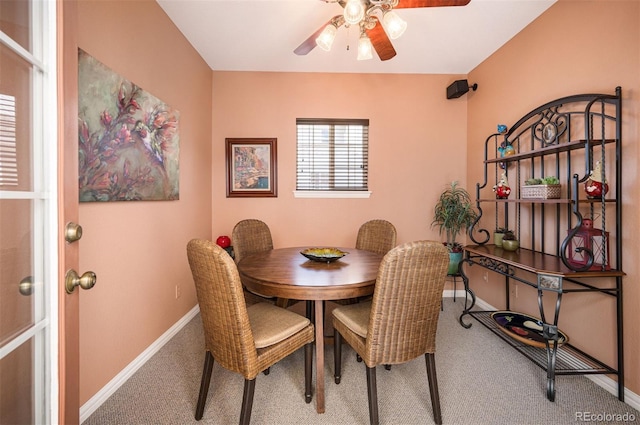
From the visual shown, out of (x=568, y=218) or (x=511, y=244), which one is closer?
(x=568, y=218)

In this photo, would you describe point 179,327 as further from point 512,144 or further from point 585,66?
point 585,66

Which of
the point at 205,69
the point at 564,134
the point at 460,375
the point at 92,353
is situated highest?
the point at 205,69

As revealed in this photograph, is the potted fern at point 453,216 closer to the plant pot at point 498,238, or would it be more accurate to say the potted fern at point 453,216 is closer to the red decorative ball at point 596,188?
the plant pot at point 498,238

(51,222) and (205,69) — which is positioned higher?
(205,69)

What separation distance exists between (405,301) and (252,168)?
2529 millimetres

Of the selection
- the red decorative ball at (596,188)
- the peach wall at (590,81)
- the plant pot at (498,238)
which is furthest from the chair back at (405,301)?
the plant pot at (498,238)

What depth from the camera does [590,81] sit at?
6.09 ft

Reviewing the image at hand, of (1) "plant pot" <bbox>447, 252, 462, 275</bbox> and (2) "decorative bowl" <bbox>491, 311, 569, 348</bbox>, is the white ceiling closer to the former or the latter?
(1) "plant pot" <bbox>447, 252, 462, 275</bbox>

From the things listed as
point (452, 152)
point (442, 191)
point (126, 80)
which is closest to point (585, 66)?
point (452, 152)

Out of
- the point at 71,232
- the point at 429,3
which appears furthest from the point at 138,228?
the point at 429,3

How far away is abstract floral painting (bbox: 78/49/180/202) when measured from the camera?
144 cm

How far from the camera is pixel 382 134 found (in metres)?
3.28

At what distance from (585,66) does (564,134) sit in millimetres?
473

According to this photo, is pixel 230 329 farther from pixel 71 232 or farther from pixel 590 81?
pixel 590 81
